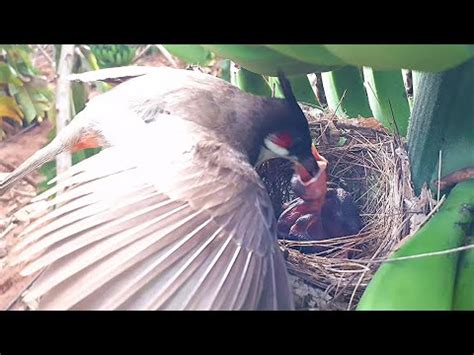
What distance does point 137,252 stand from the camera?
928 millimetres

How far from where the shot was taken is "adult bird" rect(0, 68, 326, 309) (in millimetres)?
918

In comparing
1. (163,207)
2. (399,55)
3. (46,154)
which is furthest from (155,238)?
(399,55)

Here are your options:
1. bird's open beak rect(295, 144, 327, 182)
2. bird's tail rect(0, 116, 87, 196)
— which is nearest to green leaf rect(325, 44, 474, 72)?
bird's open beak rect(295, 144, 327, 182)

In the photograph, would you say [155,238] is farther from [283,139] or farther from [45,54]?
[45,54]

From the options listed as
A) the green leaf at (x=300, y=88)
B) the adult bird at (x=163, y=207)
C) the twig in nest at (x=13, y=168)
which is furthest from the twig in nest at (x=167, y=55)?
the twig in nest at (x=13, y=168)

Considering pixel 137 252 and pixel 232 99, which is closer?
pixel 137 252

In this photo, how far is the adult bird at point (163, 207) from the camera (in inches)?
36.2
